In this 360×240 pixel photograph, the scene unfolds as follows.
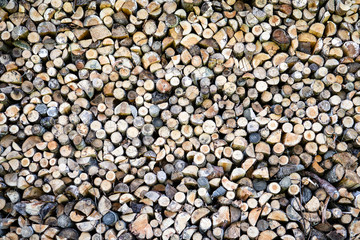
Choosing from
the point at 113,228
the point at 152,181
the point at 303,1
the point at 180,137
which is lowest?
the point at 113,228

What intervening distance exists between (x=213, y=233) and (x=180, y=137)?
2.05ft

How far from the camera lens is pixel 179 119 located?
236 centimetres

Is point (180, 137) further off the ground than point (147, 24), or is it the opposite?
point (147, 24)

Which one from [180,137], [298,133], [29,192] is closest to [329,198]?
[298,133]

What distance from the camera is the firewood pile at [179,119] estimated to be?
2191mm

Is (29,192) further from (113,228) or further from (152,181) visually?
(152,181)

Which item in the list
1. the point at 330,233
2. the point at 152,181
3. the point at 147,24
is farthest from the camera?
the point at 147,24

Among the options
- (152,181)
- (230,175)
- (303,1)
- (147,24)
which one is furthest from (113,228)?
(303,1)

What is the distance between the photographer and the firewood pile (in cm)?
219

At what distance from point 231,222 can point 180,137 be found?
611mm

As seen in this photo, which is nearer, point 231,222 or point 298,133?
point 231,222

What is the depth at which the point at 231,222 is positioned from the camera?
2172 mm

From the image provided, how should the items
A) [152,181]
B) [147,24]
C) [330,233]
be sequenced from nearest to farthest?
[330,233]
[152,181]
[147,24]

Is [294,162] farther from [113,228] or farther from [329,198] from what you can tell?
[113,228]
